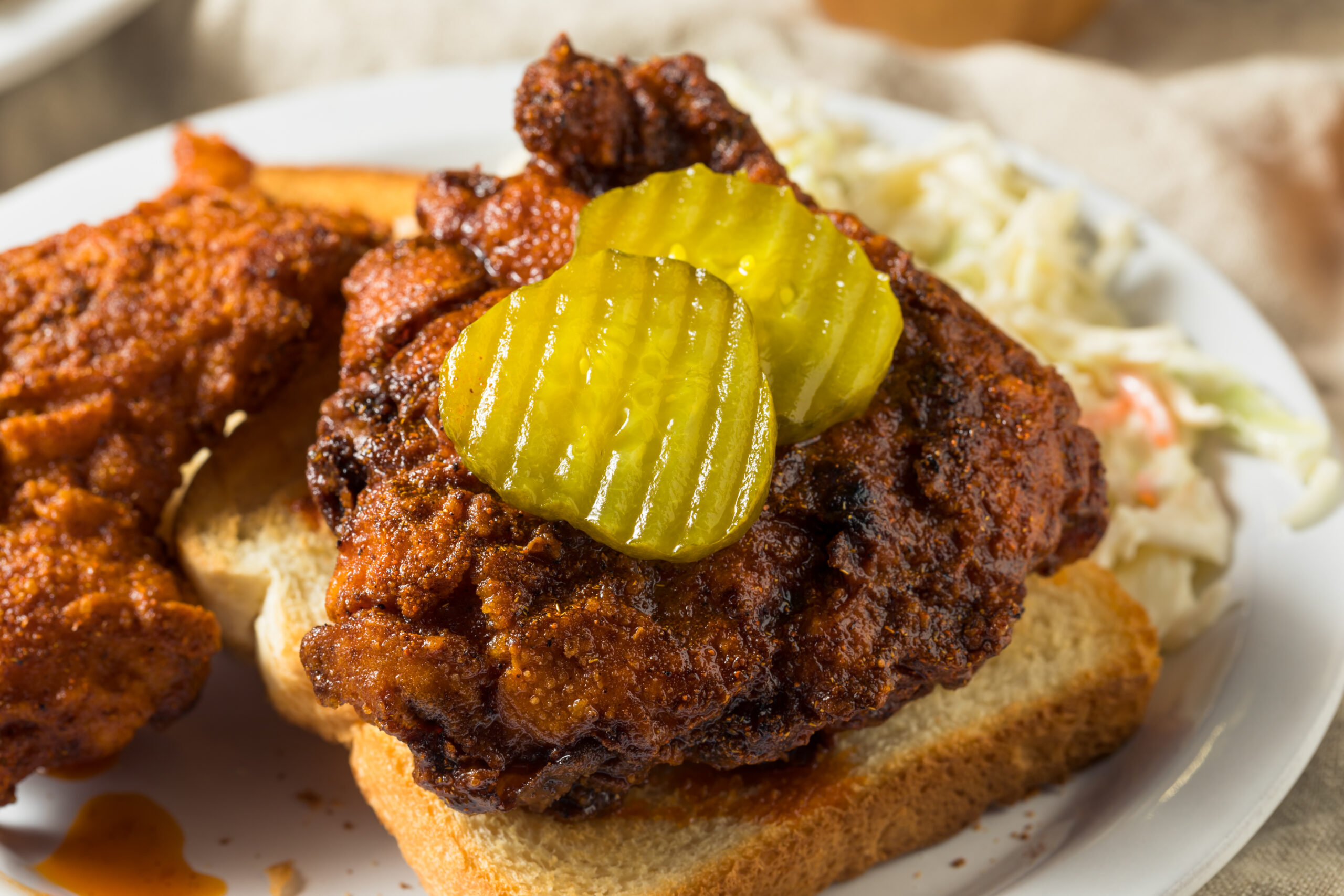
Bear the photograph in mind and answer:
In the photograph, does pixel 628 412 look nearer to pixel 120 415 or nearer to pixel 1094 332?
pixel 120 415

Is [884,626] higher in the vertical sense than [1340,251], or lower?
higher

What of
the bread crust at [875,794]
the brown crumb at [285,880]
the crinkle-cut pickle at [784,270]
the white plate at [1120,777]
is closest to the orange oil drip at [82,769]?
the white plate at [1120,777]

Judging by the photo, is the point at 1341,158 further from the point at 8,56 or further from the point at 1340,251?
the point at 8,56

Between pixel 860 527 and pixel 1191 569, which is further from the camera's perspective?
pixel 1191 569

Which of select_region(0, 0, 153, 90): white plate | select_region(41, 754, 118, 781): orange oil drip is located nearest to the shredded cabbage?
select_region(0, 0, 153, 90): white plate

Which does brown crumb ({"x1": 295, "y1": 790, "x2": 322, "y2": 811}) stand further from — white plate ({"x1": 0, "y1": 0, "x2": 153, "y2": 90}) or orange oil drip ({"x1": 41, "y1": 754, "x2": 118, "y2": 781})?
white plate ({"x1": 0, "y1": 0, "x2": 153, "y2": 90})

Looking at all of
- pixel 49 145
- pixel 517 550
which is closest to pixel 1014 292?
pixel 517 550

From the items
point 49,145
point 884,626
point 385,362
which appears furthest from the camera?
point 49,145
